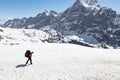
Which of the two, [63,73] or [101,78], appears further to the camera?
[63,73]

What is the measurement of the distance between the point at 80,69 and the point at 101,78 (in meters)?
4.97

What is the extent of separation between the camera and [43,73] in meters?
29.0

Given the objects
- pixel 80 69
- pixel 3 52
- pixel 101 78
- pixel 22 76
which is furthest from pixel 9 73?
pixel 3 52

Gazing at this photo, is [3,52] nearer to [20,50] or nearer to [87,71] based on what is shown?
[20,50]

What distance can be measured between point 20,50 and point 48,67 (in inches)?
773

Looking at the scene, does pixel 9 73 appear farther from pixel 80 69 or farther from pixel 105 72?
pixel 105 72

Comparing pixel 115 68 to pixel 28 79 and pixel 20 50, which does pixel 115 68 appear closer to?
pixel 28 79

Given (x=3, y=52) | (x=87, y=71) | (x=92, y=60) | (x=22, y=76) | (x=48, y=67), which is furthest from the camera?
(x=3, y=52)

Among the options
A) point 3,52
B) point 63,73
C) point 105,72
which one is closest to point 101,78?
point 105,72

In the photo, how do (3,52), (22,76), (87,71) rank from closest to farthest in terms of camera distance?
(22,76) < (87,71) < (3,52)

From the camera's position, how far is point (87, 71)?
29.7m

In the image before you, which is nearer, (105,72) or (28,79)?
(28,79)

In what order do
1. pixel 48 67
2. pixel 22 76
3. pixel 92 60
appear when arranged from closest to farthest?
1. pixel 22 76
2. pixel 48 67
3. pixel 92 60

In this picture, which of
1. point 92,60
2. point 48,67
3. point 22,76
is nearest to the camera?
point 22,76
